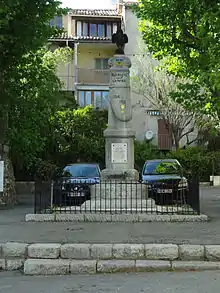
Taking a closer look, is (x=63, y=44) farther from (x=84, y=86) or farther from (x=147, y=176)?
(x=147, y=176)

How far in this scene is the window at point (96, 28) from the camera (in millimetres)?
39562

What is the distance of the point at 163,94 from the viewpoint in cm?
3244

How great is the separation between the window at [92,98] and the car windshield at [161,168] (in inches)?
706

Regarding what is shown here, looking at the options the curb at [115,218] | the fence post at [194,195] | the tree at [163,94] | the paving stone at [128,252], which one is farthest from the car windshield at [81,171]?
the tree at [163,94]

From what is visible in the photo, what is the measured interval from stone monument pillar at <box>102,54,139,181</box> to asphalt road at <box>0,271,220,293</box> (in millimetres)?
6491

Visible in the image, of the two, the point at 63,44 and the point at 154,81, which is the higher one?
the point at 63,44

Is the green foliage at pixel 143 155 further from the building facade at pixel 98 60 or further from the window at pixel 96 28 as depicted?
the window at pixel 96 28

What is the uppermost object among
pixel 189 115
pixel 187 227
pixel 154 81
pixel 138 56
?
pixel 138 56

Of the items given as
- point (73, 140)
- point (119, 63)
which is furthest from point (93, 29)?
point (119, 63)

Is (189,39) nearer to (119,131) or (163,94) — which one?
(119,131)

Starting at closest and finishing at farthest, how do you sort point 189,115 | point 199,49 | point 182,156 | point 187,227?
point 187,227
point 199,49
point 182,156
point 189,115

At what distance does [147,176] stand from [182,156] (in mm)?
11415

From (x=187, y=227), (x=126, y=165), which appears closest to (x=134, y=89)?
(x=126, y=165)

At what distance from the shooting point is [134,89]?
111 feet
